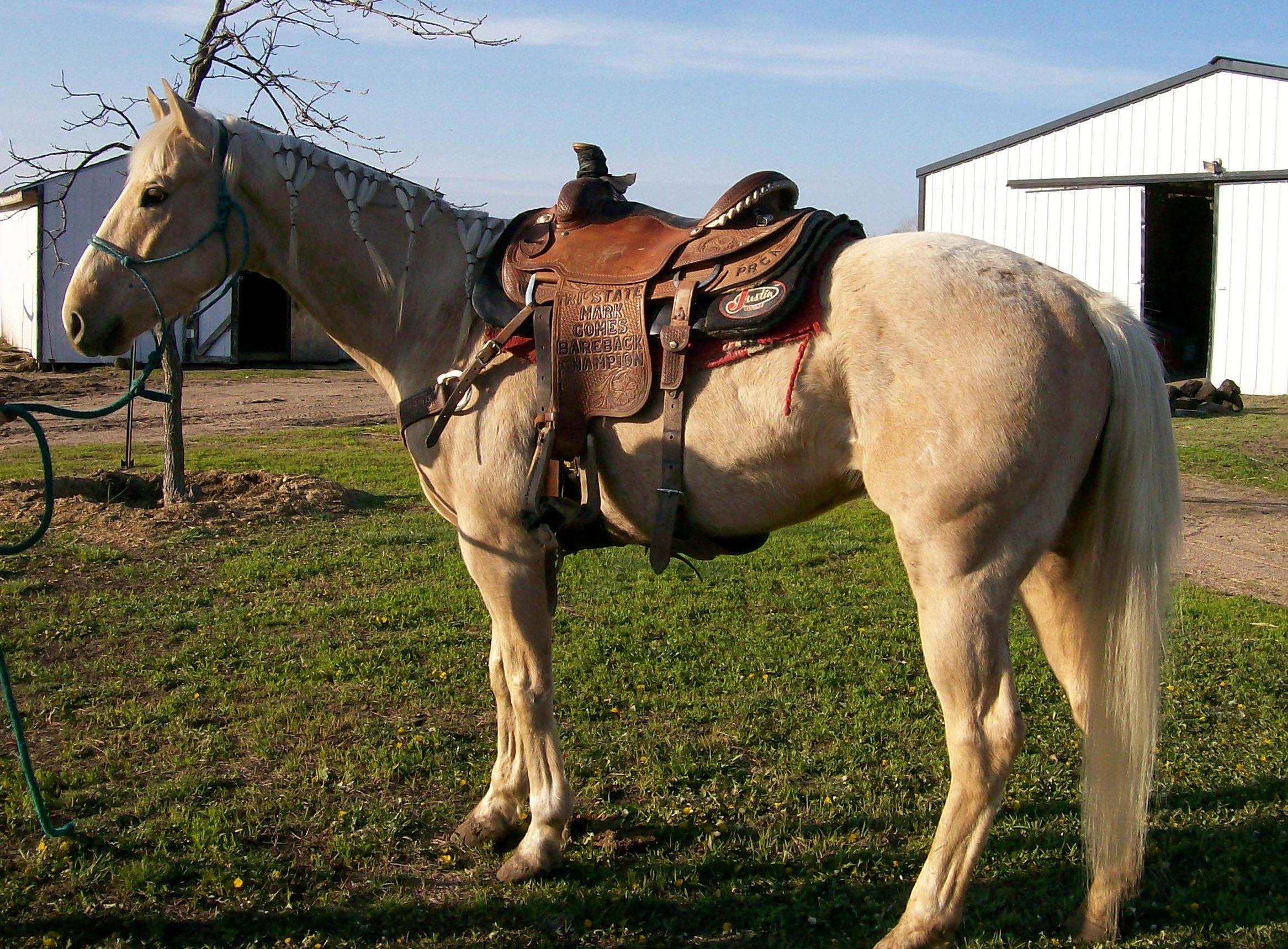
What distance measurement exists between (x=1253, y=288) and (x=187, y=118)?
1884 centimetres

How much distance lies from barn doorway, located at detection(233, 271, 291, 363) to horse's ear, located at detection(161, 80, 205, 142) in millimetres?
22983

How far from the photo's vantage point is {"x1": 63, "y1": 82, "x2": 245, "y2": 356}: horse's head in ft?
10.4

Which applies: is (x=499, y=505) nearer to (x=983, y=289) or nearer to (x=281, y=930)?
(x=281, y=930)

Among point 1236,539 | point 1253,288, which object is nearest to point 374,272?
point 1236,539

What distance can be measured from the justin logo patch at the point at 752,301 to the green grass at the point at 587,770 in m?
1.72

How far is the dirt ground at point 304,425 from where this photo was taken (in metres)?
→ 7.35

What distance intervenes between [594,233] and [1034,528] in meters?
1.61

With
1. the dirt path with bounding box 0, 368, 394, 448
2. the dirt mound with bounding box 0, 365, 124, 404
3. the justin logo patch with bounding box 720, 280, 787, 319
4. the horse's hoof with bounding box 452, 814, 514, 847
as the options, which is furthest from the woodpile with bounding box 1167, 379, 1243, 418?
the dirt mound with bounding box 0, 365, 124, 404

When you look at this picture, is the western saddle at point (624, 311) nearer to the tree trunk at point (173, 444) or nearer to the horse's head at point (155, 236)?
the horse's head at point (155, 236)

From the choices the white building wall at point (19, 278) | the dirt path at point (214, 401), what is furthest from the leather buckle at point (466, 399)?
the white building wall at point (19, 278)

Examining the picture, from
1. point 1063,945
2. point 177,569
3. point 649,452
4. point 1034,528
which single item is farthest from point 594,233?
point 177,569

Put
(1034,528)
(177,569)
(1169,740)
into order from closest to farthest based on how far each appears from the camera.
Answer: (1034,528), (1169,740), (177,569)

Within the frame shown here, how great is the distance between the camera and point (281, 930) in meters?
2.85

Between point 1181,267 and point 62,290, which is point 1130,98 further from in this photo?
point 62,290
